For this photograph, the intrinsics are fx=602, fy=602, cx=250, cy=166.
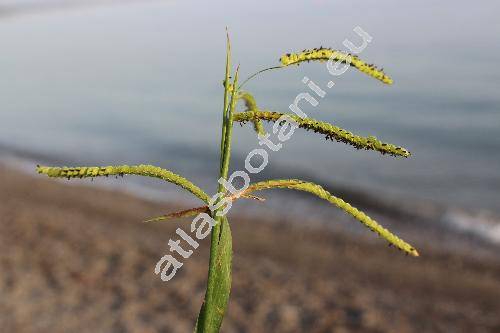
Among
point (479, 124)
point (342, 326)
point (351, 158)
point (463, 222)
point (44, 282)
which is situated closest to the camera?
point (342, 326)

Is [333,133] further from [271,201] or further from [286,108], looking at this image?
[286,108]

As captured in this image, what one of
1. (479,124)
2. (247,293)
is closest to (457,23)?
(479,124)

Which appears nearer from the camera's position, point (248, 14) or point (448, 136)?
point (448, 136)

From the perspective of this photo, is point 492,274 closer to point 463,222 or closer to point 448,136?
point 463,222

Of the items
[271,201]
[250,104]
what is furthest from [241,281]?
[250,104]

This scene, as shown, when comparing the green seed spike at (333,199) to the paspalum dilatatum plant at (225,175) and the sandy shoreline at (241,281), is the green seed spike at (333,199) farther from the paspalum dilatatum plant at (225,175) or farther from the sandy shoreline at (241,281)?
the sandy shoreline at (241,281)

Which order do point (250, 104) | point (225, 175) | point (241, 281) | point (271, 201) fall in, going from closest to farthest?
point (225, 175) → point (250, 104) → point (241, 281) → point (271, 201)

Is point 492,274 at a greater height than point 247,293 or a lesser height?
lesser
